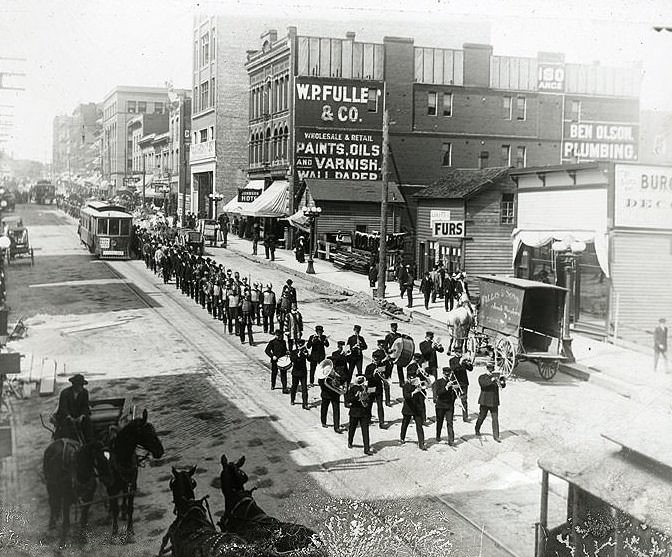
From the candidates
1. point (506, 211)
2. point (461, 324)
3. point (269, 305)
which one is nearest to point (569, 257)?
point (461, 324)

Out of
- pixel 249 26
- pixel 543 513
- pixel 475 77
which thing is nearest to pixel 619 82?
pixel 475 77

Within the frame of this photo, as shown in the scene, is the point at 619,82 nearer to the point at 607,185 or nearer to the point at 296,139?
the point at 296,139

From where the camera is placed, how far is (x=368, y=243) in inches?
1746

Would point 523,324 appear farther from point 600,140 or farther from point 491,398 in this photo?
point 600,140

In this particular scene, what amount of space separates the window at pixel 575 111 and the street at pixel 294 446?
3513 cm

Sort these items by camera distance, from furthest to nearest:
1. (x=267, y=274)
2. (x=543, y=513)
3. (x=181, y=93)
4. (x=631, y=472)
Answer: (x=181, y=93) < (x=267, y=274) < (x=543, y=513) < (x=631, y=472)

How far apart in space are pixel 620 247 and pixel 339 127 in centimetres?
3089

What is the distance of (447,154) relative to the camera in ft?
176

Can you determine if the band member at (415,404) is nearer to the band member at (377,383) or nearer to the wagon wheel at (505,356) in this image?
the band member at (377,383)

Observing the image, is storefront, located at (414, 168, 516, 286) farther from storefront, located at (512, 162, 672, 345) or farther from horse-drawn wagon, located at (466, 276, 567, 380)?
horse-drawn wagon, located at (466, 276, 567, 380)

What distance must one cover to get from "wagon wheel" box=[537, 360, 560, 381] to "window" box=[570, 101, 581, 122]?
133 ft

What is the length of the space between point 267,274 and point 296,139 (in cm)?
1679

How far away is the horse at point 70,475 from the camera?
9.65 metres

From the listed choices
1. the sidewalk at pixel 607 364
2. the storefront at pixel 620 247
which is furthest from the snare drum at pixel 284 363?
the storefront at pixel 620 247
